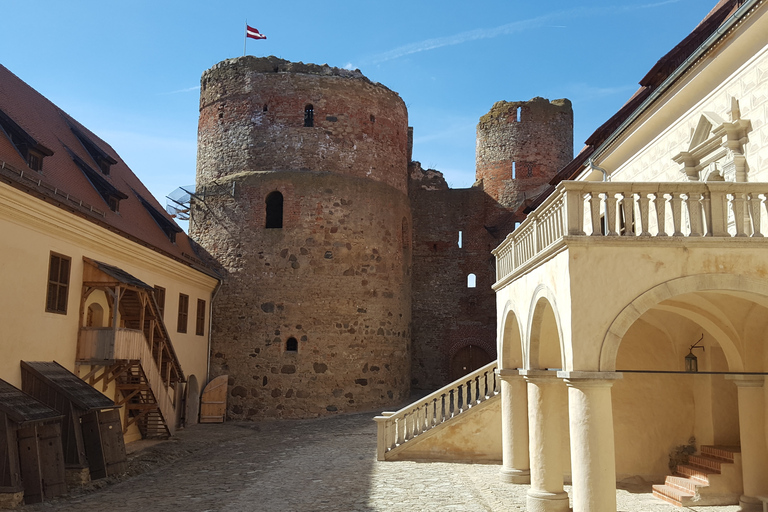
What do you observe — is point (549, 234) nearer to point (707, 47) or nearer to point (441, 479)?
point (707, 47)

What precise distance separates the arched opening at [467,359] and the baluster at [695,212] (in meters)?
23.0

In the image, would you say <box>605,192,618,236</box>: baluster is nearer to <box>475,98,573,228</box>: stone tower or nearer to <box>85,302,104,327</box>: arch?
<box>85,302,104,327</box>: arch

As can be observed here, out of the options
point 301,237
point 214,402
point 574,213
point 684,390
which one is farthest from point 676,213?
point 214,402

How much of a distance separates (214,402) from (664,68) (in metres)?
17.4

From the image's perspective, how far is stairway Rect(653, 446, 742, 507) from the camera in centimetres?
1148

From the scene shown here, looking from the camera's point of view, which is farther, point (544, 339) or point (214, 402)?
point (214, 402)

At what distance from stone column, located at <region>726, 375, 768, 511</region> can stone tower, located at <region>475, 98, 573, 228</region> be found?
70.8 ft

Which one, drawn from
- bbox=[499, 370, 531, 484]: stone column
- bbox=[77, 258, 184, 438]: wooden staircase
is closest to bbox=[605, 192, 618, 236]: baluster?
bbox=[499, 370, 531, 484]: stone column

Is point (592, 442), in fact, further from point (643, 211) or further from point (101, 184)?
point (101, 184)

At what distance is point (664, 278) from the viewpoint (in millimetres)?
8672

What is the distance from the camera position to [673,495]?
11.8 m

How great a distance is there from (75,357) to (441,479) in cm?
833

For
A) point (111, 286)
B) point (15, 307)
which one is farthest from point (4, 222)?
point (111, 286)

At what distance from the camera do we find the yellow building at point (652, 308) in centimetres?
860
